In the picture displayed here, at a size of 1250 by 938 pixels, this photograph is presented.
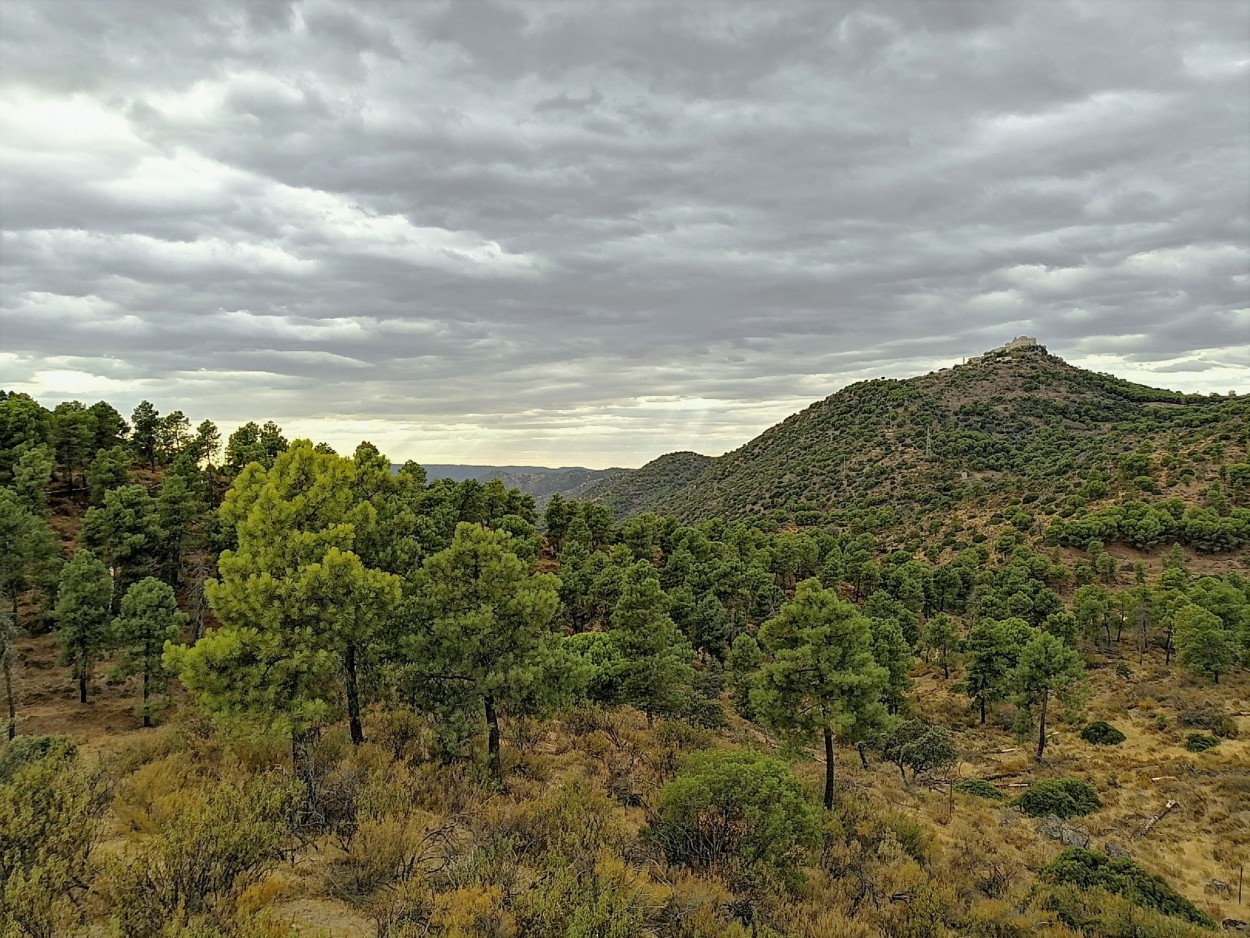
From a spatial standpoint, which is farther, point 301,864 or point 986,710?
point 986,710

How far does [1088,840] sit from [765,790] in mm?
17236

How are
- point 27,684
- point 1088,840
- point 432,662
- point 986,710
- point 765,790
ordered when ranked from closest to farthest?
1. point 765,790
2. point 432,662
3. point 1088,840
4. point 27,684
5. point 986,710

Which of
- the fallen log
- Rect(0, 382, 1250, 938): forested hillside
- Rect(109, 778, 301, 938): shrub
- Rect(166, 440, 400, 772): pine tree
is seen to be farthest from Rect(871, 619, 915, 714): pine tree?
Rect(109, 778, 301, 938): shrub

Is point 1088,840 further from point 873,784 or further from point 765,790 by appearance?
point 765,790

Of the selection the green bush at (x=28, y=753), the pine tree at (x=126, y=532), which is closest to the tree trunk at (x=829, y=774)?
the green bush at (x=28, y=753)

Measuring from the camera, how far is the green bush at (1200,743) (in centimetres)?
3198

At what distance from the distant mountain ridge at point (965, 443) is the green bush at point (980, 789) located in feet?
205

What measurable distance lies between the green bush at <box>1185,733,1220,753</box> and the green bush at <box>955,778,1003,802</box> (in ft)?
41.0

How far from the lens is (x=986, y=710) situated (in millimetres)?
43000

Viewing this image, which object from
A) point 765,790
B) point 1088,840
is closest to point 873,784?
point 1088,840

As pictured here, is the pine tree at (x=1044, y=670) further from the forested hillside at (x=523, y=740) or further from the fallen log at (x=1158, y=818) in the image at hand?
the fallen log at (x=1158, y=818)

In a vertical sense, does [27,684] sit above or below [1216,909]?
above

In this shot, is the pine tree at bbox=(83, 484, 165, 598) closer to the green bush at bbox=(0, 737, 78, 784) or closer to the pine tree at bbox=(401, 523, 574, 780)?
the green bush at bbox=(0, 737, 78, 784)

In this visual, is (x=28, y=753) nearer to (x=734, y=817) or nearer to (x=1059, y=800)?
(x=734, y=817)
